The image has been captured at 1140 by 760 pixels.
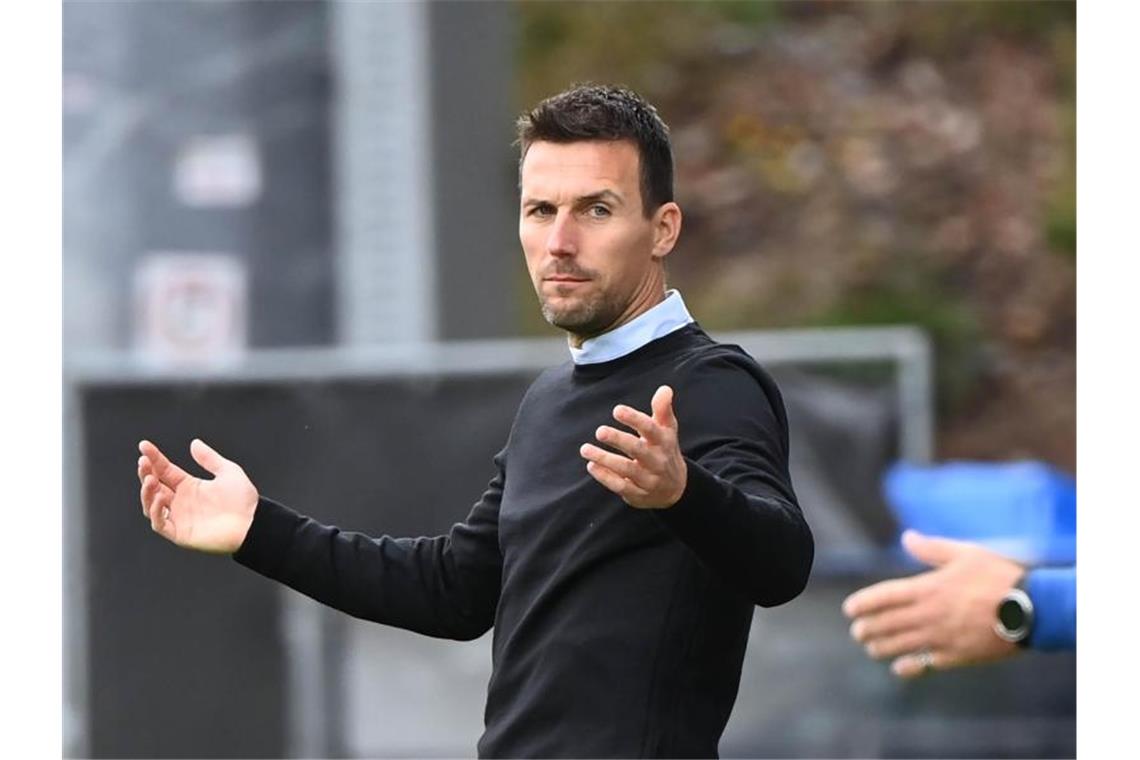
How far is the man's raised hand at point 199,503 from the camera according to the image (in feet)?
10.9

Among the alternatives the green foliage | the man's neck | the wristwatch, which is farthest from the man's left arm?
the green foliage

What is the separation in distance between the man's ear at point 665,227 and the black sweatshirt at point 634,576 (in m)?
0.12

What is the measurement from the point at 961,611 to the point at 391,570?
1228 millimetres

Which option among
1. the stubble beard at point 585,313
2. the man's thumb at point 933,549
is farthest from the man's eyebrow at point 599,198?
the man's thumb at point 933,549

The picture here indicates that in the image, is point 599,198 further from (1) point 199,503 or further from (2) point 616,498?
(1) point 199,503

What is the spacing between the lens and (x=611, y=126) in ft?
9.95

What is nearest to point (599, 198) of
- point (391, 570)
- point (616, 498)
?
point (616, 498)

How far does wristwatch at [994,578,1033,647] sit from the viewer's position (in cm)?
Answer: 414

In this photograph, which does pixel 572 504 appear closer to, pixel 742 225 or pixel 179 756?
pixel 179 756

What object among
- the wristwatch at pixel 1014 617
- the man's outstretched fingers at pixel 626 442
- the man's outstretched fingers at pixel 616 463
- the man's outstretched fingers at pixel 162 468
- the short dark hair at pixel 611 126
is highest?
the short dark hair at pixel 611 126

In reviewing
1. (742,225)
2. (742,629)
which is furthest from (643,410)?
(742,225)

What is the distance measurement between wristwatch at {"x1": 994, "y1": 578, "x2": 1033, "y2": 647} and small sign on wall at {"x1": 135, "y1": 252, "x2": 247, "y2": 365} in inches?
224

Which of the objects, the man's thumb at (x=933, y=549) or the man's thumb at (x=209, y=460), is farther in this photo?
the man's thumb at (x=933, y=549)

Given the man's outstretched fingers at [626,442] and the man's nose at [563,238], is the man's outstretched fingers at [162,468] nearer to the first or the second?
the man's nose at [563,238]
